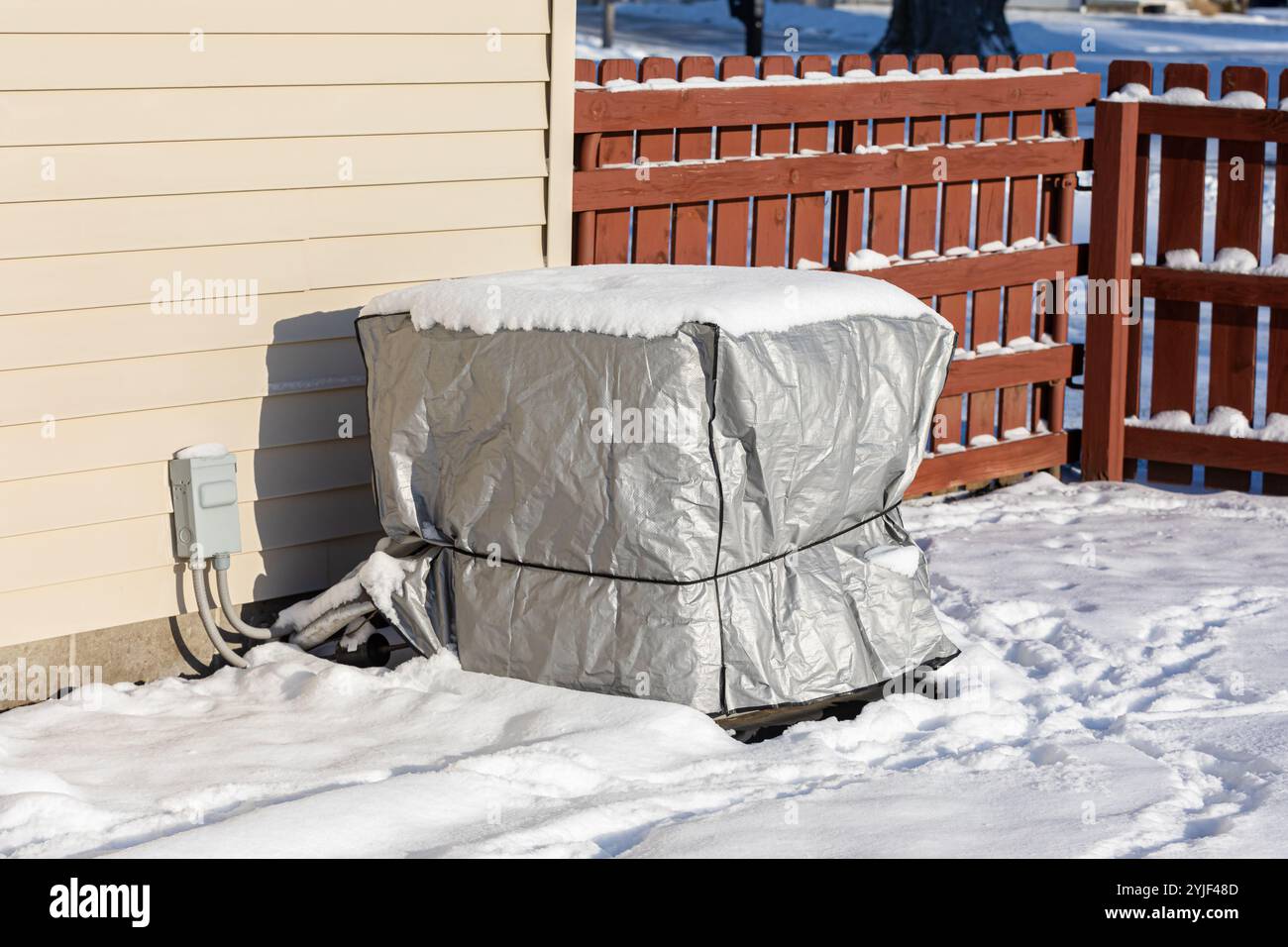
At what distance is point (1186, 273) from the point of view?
6375mm

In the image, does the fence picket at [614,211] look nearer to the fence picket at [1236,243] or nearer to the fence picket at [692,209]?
the fence picket at [692,209]

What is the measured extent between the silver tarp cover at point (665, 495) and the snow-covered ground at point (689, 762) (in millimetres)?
142

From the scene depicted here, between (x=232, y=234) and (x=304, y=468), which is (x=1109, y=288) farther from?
(x=232, y=234)

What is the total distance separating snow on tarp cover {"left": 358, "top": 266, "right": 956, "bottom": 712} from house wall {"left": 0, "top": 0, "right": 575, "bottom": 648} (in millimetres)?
445

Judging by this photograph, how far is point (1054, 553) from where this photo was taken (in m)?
5.58

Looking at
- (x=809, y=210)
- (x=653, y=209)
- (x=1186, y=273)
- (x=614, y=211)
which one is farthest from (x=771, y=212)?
(x=1186, y=273)

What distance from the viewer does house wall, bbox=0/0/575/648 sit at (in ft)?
12.9

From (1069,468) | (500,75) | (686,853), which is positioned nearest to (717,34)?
(1069,468)

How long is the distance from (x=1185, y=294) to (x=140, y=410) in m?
4.36

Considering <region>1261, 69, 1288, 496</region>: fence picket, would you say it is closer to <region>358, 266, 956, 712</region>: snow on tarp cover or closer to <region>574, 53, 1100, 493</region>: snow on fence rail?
<region>574, 53, 1100, 493</region>: snow on fence rail

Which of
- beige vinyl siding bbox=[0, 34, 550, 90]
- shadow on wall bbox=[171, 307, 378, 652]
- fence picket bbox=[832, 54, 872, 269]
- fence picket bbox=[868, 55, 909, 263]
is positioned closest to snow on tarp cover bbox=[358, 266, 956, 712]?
shadow on wall bbox=[171, 307, 378, 652]

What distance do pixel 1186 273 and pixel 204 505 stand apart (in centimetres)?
423

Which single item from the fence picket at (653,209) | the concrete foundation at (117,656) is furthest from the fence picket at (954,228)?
the concrete foundation at (117,656)

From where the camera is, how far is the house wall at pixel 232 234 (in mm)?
3930
